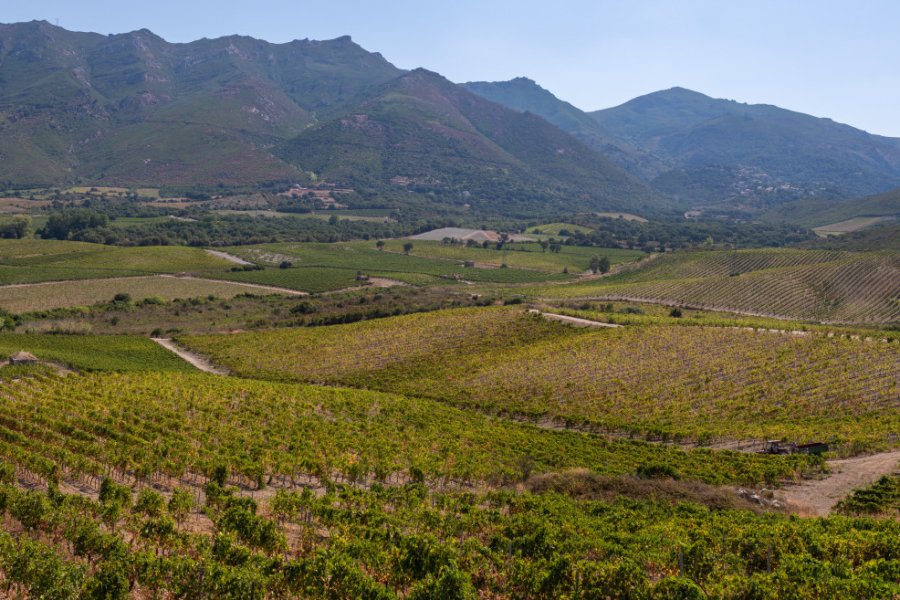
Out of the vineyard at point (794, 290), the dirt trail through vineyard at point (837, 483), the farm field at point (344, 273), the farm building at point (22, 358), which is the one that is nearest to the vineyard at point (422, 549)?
the dirt trail through vineyard at point (837, 483)

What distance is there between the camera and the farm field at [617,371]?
61.1m

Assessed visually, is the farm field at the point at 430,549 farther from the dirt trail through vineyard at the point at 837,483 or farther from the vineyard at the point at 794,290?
the vineyard at the point at 794,290

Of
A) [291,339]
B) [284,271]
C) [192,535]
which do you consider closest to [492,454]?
[192,535]

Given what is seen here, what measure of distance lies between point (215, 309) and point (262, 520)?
343ft

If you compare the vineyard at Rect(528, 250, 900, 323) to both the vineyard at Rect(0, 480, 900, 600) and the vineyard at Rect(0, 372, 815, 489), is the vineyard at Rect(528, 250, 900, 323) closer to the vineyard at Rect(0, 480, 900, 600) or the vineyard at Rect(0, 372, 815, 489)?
the vineyard at Rect(0, 372, 815, 489)

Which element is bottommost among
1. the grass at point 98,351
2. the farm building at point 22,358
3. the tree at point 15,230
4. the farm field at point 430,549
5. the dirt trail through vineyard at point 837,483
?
the grass at point 98,351

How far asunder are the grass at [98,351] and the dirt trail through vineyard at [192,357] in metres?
1.48

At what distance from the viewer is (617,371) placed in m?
77.7

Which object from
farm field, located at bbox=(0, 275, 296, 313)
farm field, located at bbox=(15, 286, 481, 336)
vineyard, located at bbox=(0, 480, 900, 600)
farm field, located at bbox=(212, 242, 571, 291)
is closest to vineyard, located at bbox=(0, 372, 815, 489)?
vineyard, located at bbox=(0, 480, 900, 600)

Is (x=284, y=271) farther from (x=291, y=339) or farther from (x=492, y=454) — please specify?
(x=492, y=454)

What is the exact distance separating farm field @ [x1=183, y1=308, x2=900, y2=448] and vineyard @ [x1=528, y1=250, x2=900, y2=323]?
49600mm

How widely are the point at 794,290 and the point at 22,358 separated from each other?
139 metres

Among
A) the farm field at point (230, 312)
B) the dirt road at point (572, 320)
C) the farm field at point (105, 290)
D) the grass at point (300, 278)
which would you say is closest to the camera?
the dirt road at point (572, 320)

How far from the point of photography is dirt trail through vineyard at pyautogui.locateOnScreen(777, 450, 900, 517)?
40594mm
